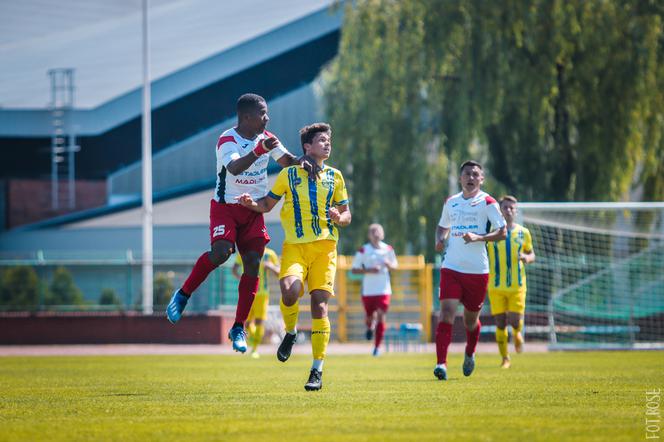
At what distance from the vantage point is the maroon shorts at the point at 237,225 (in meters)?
10.4

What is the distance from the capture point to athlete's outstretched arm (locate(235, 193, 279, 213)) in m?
10.1

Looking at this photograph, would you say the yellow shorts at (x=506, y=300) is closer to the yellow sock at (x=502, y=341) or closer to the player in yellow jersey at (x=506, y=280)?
the player in yellow jersey at (x=506, y=280)

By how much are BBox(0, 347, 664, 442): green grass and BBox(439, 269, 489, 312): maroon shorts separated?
34.4 inches

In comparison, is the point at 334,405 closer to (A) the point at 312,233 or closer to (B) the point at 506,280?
(A) the point at 312,233

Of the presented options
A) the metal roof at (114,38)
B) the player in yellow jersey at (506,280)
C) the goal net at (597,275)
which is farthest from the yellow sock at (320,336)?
the metal roof at (114,38)

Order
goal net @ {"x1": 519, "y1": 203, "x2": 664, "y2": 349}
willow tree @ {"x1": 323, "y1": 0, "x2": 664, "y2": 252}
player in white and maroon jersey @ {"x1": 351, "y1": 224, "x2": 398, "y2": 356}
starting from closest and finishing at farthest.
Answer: player in white and maroon jersey @ {"x1": 351, "y1": 224, "x2": 398, "y2": 356} → goal net @ {"x1": 519, "y1": 203, "x2": 664, "y2": 349} → willow tree @ {"x1": 323, "y1": 0, "x2": 664, "y2": 252}

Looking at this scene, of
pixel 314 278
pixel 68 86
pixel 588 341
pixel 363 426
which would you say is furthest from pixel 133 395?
pixel 68 86

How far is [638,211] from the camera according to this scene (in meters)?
27.3

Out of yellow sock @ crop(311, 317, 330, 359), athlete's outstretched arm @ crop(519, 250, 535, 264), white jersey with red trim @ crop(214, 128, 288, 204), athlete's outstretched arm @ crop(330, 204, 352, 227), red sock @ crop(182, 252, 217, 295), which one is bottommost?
yellow sock @ crop(311, 317, 330, 359)

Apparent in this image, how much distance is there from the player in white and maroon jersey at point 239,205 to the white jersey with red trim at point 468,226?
8.27ft

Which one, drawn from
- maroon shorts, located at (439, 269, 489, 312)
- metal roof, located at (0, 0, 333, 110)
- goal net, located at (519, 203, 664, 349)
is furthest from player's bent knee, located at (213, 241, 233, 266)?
metal roof, located at (0, 0, 333, 110)

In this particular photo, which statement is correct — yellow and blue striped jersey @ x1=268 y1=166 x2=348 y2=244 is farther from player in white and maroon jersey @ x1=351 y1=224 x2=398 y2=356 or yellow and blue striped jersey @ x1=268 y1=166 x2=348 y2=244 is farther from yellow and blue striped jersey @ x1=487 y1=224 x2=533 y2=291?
player in white and maroon jersey @ x1=351 y1=224 x2=398 y2=356

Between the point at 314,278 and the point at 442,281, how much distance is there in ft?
8.47

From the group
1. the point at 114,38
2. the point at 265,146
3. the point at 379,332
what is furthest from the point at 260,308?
the point at 114,38
